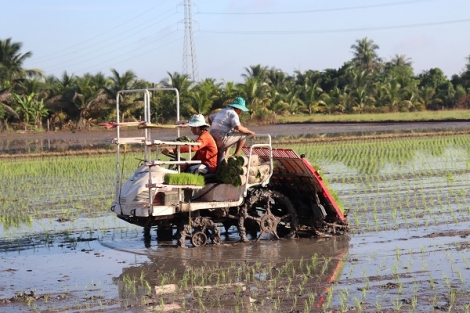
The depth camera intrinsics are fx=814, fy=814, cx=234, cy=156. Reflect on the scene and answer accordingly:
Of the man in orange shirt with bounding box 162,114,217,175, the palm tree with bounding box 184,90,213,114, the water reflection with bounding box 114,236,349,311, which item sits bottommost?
the water reflection with bounding box 114,236,349,311

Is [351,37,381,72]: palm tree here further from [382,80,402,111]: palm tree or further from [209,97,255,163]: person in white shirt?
[209,97,255,163]: person in white shirt

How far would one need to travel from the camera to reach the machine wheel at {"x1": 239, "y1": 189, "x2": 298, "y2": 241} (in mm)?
9633

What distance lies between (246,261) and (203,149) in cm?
155

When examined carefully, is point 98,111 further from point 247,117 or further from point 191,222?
point 191,222

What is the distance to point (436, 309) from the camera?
6.13 m

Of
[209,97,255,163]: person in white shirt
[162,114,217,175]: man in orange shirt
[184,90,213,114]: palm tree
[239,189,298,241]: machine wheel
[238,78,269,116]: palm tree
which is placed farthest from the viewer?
[238,78,269,116]: palm tree

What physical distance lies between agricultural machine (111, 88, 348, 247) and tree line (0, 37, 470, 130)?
77.3 ft

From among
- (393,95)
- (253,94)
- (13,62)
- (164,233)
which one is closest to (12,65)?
(13,62)

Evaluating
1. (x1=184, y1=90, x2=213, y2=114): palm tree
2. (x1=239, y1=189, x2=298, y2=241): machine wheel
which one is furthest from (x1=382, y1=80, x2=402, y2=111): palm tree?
(x1=239, y1=189, x2=298, y2=241): machine wheel

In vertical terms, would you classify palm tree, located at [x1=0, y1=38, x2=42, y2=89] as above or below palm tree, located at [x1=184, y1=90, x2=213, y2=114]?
above

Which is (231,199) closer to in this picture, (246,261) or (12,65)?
(246,261)

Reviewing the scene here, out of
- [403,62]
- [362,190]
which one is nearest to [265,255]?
[362,190]

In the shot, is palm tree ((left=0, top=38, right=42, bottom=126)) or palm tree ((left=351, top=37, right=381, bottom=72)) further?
palm tree ((left=351, top=37, right=381, bottom=72))

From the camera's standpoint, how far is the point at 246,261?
842cm
